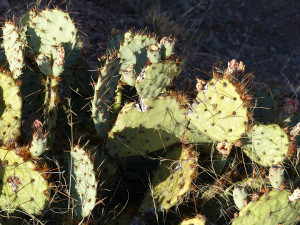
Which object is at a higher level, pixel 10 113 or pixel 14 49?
pixel 14 49

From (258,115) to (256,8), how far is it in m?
2.78

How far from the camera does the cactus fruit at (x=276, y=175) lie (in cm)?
185

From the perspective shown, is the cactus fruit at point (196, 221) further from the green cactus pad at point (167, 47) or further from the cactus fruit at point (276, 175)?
the green cactus pad at point (167, 47)

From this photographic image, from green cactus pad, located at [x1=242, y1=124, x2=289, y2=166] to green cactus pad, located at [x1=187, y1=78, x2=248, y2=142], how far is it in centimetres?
22

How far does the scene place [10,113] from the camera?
2.03 metres

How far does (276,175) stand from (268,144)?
0.32 meters

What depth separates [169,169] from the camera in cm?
216

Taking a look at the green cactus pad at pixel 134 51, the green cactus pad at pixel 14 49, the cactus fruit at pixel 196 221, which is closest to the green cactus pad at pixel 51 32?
the green cactus pad at pixel 14 49

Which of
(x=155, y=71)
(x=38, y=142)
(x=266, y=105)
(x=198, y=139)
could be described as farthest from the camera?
(x=266, y=105)

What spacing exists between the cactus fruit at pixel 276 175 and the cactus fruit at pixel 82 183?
826 mm

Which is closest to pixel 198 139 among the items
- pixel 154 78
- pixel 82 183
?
pixel 154 78

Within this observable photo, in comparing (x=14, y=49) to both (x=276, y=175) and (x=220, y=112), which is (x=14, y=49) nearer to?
(x=220, y=112)

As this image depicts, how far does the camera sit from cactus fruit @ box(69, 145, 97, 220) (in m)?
1.79

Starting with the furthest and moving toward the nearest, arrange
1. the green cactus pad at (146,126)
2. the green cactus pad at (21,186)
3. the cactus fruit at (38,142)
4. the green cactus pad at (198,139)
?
1. the green cactus pad at (198,139)
2. the green cactus pad at (146,126)
3. the green cactus pad at (21,186)
4. the cactus fruit at (38,142)
